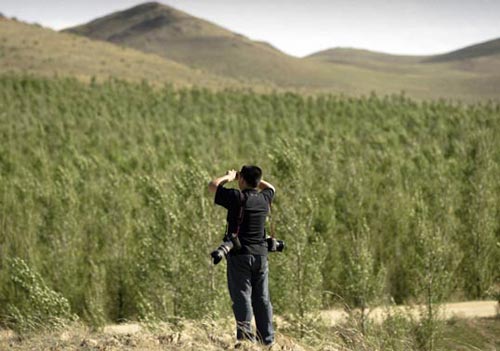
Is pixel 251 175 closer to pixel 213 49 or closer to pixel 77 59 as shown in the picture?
pixel 77 59

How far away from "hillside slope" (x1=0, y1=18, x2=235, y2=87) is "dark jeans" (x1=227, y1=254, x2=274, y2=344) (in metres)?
47.3

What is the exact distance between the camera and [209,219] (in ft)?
37.9

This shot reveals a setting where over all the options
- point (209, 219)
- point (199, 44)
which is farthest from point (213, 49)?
point (209, 219)

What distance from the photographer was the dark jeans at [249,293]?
680 cm

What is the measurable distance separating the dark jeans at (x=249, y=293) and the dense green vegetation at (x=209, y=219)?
348cm

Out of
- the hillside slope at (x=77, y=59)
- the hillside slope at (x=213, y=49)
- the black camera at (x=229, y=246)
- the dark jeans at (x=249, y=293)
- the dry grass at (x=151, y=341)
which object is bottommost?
the dry grass at (x=151, y=341)

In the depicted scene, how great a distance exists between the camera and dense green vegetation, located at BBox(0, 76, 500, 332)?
11.5 meters

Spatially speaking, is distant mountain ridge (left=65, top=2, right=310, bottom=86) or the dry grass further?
distant mountain ridge (left=65, top=2, right=310, bottom=86)

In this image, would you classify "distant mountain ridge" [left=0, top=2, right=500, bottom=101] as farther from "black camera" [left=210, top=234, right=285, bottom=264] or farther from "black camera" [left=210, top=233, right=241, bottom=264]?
"black camera" [left=210, top=233, right=241, bottom=264]

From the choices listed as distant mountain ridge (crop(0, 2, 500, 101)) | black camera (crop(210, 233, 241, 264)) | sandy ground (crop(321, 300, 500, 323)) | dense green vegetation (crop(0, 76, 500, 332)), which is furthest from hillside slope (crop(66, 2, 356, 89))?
black camera (crop(210, 233, 241, 264))

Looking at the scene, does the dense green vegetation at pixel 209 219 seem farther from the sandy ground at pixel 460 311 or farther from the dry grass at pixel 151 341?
the dry grass at pixel 151 341

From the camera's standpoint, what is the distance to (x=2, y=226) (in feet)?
49.1

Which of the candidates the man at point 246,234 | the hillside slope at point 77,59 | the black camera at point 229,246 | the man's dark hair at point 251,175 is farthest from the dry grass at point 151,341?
the hillside slope at point 77,59

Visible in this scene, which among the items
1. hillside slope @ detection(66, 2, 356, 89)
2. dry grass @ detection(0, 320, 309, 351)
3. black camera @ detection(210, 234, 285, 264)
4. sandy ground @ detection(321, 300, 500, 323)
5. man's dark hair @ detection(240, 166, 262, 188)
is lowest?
sandy ground @ detection(321, 300, 500, 323)
